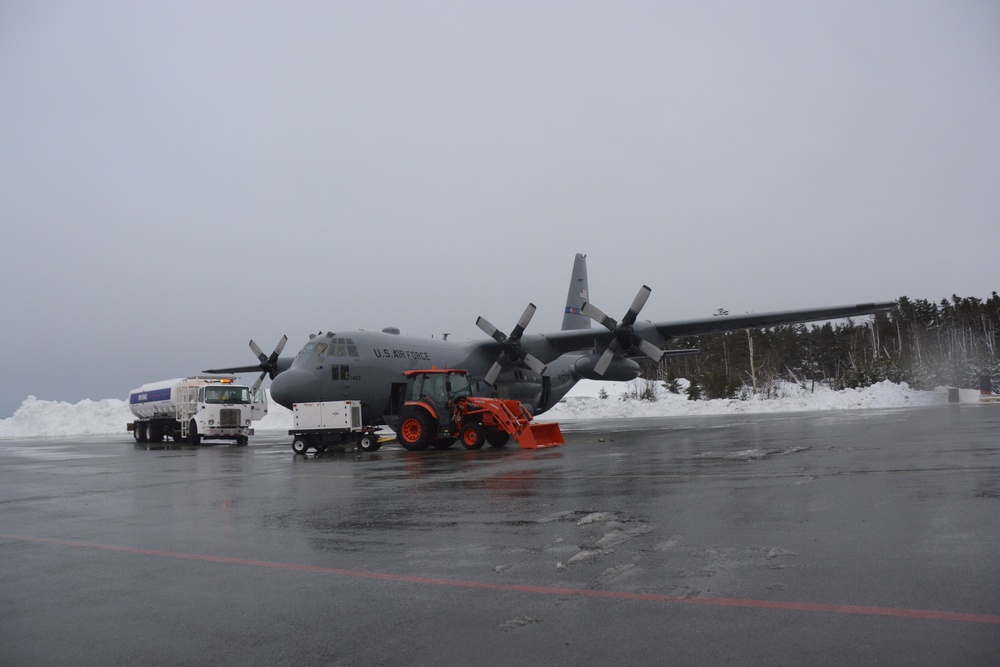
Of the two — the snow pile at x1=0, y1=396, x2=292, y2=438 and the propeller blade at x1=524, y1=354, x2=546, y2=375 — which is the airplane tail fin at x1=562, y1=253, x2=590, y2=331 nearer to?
the propeller blade at x1=524, y1=354, x2=546, y2=375

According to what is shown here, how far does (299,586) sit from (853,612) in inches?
144

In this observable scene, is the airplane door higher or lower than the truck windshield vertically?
lower

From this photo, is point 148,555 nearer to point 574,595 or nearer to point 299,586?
point 299,586

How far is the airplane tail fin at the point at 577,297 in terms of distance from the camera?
37062 millimetres

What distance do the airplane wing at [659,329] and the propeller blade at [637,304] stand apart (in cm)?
21

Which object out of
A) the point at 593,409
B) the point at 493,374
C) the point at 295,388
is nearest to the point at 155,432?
the point at 295,388

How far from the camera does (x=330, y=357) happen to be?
905 inches

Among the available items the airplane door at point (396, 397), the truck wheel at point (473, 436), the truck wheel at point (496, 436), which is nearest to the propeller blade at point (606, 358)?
the truck wheel at point (496, 436)

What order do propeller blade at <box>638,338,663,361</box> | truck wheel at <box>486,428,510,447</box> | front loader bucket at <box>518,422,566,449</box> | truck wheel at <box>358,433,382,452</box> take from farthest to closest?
propeller blade at <box>638,338,663,361</box> → truck wheel at <box>358,433,382,452</box> → truck wheel at <box>486,428,510,447</box> → front loader bucket at <box>518,422,566,449</box>

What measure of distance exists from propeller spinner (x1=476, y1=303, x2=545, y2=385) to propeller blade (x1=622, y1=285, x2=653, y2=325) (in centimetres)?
360

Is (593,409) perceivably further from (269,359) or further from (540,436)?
(540,436)

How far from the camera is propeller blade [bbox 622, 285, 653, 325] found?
25.7 meters

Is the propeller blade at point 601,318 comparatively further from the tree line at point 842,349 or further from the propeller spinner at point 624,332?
the tree line at point 842,349

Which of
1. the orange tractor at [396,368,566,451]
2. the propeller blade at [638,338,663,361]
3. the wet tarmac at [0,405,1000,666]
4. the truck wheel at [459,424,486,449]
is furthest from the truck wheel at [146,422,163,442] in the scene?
the wet tarmac at [0,405,1000,666]
